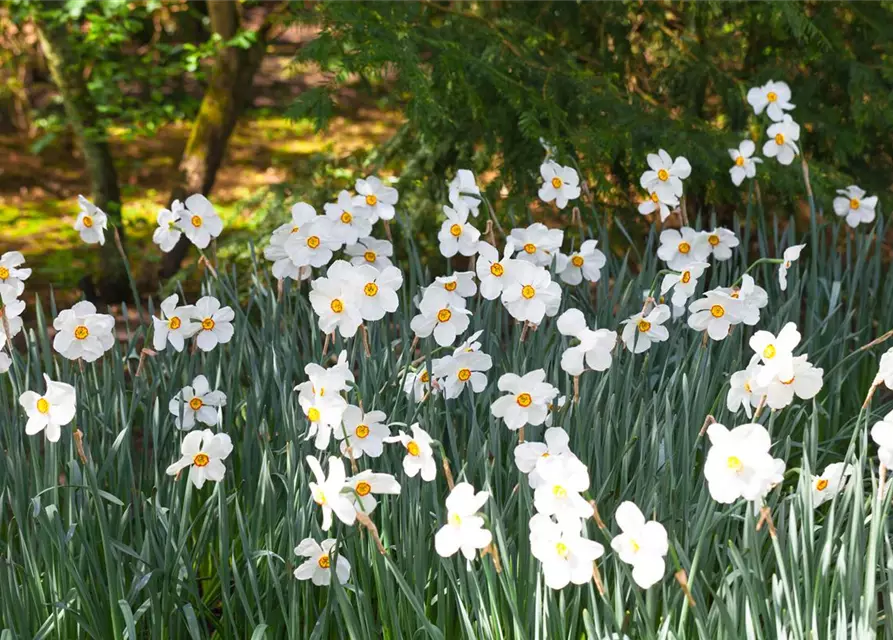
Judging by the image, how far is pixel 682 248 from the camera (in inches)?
87.4

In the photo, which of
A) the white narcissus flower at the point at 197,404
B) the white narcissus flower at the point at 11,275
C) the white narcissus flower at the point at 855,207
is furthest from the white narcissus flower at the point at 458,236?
the white narcissus flower at the point at 855,207

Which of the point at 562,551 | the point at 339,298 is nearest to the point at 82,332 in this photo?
the point at 339,298

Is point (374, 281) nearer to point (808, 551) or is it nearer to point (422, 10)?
point (808, 551)

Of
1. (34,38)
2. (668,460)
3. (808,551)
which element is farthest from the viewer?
(34,38)

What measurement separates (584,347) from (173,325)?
0.79 meters

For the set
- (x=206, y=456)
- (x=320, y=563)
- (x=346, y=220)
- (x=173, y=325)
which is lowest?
(x=320, y=563)

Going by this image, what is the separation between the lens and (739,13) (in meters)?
3.33

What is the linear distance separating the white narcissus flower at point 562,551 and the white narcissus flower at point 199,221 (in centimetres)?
117

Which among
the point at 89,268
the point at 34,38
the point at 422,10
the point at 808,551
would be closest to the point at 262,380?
the point at 808,551

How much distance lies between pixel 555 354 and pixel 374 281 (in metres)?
0.44

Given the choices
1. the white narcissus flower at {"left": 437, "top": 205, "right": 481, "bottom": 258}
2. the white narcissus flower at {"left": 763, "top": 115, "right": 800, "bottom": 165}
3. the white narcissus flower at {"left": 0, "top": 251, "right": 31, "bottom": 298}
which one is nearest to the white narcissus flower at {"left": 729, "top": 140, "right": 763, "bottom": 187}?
the white narcissus flower at {"left": 763, "top": 115, "right": 800, "bottom": 165}

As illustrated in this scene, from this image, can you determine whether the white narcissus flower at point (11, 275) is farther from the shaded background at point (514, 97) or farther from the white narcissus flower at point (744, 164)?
the white narcissus flower at point (744, 164)

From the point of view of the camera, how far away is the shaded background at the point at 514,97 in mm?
2678

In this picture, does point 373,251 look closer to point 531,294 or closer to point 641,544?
point 531,294
